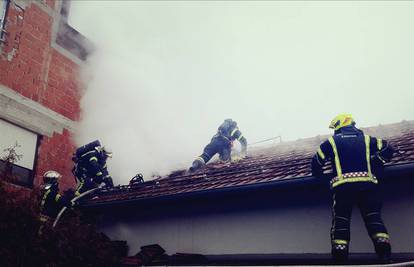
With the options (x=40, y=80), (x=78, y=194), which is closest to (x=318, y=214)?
(x=78, y=194)

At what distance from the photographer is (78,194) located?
302 inches

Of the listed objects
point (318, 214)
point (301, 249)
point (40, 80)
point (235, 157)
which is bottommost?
point (301, 249)

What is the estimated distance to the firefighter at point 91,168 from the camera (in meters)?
7.95

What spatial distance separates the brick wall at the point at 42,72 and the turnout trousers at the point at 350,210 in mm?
6866

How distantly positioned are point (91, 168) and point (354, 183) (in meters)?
5.21

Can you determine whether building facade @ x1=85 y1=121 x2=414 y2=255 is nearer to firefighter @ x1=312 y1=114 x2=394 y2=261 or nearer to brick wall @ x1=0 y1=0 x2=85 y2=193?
firefighter @ x1=312 y1=114 x2=394 y2=261

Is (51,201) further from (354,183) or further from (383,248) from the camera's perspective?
(383,248)

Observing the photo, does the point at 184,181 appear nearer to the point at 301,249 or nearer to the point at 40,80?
the point at 301,249

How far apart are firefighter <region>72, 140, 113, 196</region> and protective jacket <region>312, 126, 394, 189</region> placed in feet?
15.0

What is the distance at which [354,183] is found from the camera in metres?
4.36

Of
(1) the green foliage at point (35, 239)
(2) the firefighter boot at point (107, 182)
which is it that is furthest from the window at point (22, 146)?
(1) the green foliage at point (35, 239)

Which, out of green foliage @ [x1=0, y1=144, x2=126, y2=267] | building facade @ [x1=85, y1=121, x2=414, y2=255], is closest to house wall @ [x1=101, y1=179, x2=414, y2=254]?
building facade @ [x1=85, y1=121, x2=414, y2=255]

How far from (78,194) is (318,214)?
4.42 meters

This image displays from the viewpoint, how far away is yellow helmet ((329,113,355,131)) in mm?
4961
